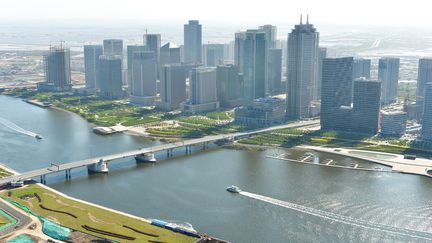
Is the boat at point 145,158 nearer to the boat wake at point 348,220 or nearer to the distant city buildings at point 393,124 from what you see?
the boat wake at point 348,220

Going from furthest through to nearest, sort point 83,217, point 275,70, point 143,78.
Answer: point 275,70 < point 143,78 < point 83,217

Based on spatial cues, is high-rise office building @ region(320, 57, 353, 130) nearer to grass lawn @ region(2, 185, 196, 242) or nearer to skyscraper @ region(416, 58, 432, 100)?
skyscraper @ region(416, 58, 432, 100)

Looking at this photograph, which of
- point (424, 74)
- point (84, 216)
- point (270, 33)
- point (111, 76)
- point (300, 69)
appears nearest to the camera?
point (84, 216)

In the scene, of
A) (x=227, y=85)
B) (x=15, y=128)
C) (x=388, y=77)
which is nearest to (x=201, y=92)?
(x=227, y=85)

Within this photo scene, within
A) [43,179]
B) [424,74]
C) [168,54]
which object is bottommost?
[43,179]

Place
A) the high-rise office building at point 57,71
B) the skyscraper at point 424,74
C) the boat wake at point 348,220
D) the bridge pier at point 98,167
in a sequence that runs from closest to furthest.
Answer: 1. the boat wake at point 348,220
2. the bridge pier at point 98,167
3. the skyscraper at point 424,74
4. the high-rise office building at point 57,71

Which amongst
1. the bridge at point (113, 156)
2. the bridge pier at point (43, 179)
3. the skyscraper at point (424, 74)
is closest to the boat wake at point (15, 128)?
the bridge at point (113, 156)

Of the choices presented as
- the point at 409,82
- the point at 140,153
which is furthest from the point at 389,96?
the point at 140,153

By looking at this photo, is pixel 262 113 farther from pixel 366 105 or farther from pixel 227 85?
pixel 227 85
